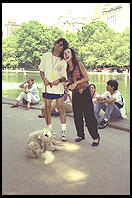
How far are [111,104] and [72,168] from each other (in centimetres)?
213

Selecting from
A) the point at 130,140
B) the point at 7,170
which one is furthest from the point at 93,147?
the point at 7,170

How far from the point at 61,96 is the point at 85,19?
190 ft

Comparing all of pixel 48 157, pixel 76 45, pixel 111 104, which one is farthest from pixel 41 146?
pixel 76 45

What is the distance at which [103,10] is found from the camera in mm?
53812

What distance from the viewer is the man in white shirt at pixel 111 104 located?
512 cm

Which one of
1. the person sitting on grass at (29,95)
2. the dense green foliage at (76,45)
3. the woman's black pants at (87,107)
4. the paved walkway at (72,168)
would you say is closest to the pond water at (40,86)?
the person sitting on grass at (29,95)

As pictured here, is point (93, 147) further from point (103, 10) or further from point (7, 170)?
point (103, 10)

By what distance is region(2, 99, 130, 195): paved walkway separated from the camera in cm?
268

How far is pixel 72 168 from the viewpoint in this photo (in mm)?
3217

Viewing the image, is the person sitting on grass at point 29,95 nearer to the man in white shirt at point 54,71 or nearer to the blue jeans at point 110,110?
the blue jeans at point 110,110

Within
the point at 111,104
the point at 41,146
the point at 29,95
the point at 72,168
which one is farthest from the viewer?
the point at 29,95

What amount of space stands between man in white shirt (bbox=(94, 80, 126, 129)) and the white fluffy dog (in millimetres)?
1622

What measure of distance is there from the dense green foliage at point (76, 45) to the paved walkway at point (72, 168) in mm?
38818

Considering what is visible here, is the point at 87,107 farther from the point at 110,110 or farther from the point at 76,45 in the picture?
the point at 76,45
